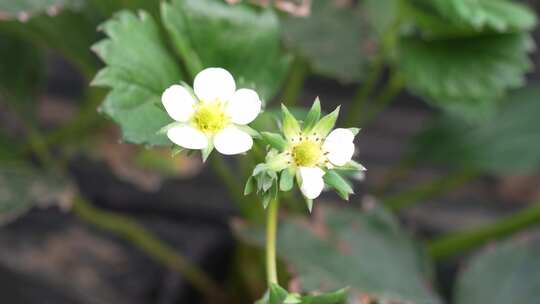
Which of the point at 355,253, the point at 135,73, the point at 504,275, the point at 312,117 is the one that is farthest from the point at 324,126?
the point at 504,275

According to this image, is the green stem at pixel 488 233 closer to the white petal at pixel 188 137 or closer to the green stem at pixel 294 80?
the green stem at pixel 294 80

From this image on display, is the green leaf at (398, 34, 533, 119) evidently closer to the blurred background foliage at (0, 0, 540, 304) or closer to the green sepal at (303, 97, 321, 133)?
the blurred background foliage at (0, 0, 540, 304)

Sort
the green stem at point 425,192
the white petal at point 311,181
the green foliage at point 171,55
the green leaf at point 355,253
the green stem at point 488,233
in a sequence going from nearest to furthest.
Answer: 1. the white petal at point 311,181
2. the green foliage at point 171,55
3. the green leaf at point 355,253
4. the green stem at point 488,233
5. the green stem at point 425,192

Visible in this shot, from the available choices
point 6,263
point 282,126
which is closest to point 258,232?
point 282,126

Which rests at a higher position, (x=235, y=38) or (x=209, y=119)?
(x=235, y=38)

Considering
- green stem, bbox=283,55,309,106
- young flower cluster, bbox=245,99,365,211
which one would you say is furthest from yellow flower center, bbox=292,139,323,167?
green stem, bbox=283,55,309,106

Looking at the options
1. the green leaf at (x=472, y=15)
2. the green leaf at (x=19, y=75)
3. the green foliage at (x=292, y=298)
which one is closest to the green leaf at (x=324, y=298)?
the green foliage at (x=292, y=298)

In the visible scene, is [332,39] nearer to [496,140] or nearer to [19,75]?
[496,140]
